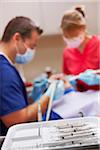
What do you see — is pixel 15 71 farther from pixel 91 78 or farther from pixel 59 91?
pixel 91 78

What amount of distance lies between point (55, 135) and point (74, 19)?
27.3 inches

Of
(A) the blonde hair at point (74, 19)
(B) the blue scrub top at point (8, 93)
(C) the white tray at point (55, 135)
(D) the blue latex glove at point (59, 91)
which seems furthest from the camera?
(A) the blonde hair at point (74, 19)

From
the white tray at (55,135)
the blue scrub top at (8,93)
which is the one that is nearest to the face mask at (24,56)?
the blue scrub top at (8,93)

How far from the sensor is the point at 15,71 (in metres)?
1.00

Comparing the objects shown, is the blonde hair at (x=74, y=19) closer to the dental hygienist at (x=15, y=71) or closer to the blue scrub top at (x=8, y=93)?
the dental hygienist at (x=15, y=71)

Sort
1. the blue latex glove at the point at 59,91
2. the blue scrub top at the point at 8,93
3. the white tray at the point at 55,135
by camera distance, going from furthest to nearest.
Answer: the blue latex glove at the point at 59,91
the blue scrub top at the point at 8,93
the white tray at the point at 55,135

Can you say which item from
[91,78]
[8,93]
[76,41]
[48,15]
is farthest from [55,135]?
[48,15]

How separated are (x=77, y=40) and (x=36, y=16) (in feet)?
0.78

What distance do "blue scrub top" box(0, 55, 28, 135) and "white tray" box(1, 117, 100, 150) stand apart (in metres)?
0.19

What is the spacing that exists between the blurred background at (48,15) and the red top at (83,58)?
70 millimetres

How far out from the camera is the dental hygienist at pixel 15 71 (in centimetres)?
93

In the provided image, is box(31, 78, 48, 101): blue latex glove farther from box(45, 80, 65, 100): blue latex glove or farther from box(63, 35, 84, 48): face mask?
box(63, 35, 84, 48): face mask

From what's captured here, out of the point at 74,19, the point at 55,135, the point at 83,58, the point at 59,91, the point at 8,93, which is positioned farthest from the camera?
the point at 83,58

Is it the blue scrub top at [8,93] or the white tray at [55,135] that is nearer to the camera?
the white tray at [55,135]
